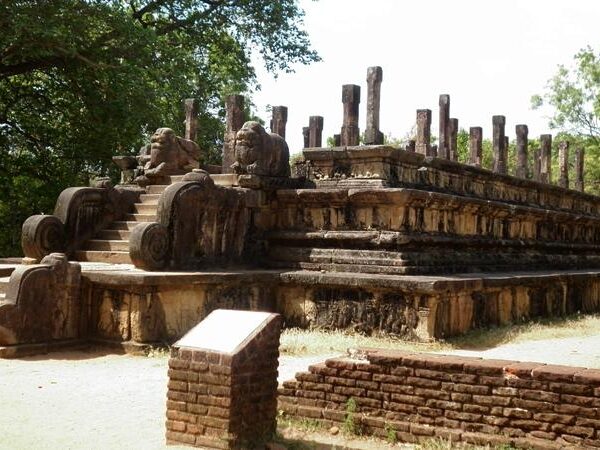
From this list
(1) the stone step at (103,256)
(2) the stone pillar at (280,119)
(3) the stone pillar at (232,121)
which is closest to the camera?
(1) the stone step at (103,256)

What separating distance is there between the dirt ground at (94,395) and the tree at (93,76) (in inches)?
363

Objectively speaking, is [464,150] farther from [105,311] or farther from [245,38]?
[105,311]

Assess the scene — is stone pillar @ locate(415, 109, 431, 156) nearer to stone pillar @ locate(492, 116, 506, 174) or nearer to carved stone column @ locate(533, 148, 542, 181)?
stone pillar @ locate(492, 116, 506, 174)

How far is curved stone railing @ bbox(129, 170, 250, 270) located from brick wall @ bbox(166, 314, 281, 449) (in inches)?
154

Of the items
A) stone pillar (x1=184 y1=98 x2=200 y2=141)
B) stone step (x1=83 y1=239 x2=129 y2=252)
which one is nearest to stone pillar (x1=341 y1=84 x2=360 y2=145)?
stone pillar (x1=184 y1=98 x2=200 y2=141)

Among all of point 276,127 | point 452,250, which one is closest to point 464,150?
point 276,127

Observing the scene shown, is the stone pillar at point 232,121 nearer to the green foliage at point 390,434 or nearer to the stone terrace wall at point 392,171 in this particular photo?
the stone terrace wall at point 392,171

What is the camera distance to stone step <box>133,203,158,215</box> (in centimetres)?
1040

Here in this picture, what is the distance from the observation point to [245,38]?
22188mm

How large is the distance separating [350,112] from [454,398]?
7399 millimetres

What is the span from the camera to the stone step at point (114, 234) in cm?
989

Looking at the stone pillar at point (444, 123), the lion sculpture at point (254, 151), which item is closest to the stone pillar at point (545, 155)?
the stone pillar at point (444, 123)

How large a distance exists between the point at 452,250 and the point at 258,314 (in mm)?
6323

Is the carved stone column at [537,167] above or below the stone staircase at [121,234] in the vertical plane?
above
